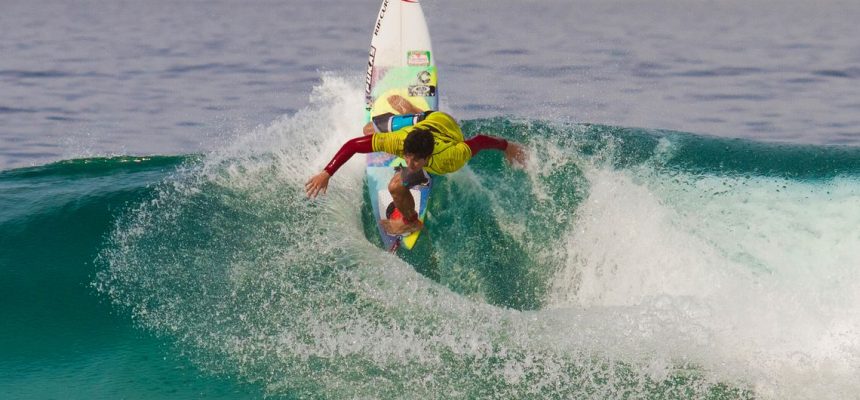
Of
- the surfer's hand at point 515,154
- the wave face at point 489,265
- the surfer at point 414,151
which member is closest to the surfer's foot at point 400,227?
the surfer at point 414,151

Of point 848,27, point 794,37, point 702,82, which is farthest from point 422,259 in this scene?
point 848,27

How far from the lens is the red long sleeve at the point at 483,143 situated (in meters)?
9.43

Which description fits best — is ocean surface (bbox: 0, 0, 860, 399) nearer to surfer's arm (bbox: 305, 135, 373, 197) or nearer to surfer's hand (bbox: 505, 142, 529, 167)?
surfer's hand (bbox: 505, 142, 529, 167)

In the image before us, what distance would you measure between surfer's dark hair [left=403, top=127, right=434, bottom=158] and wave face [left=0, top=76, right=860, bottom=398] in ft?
3.35

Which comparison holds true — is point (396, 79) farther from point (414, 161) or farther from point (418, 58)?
point (414, 161)

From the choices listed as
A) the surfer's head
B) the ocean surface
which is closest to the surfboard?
the ocean surface

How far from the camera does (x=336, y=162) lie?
28.9 feet

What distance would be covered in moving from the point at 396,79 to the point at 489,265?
2.31m

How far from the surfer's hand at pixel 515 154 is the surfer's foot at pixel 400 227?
1.07m

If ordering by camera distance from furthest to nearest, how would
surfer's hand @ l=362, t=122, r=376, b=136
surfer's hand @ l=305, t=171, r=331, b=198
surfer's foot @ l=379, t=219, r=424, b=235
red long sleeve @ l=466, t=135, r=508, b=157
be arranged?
surfer's hand @ l=362, t=122, r=376, b=136
surfer's foot @ l=379, t=219, r=424, b=235
red long sleeve @ l=466, t=135, r=508, b=157
surfer's hand @ l=305, t=171, r=331, b=198

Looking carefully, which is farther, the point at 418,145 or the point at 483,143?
the point at 483,143

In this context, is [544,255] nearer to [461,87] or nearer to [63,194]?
[63,194]

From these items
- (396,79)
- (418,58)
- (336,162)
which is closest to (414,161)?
(336,162)

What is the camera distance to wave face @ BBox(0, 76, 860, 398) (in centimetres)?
789
